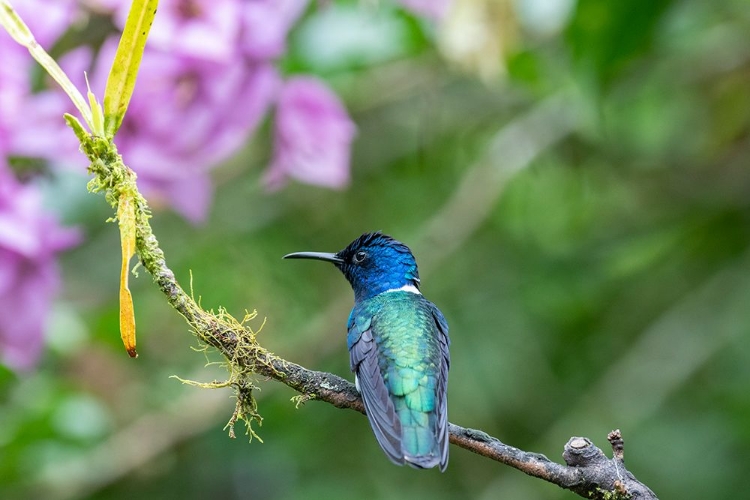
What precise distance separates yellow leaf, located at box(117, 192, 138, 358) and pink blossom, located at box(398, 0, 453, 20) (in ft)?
3.46

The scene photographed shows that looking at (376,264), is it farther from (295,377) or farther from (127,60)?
(127,60)

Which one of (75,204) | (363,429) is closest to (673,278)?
(363,429)

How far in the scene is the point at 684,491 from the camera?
3.28 m

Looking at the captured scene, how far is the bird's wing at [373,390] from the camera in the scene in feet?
4.17

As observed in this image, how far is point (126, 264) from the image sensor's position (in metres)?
0.92

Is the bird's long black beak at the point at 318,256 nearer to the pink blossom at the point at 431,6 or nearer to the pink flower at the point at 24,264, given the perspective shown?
Result: the pink flower at the point at 24,264

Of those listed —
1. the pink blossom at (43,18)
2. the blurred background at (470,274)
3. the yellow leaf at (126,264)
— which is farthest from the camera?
the blurred background at (470,274)

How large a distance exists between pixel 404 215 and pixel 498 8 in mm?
1581

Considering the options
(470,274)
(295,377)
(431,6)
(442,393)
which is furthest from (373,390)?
(470,274)

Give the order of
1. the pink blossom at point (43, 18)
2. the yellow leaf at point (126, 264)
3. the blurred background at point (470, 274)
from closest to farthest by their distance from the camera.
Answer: the yellow leaf at point (126, 264), the pink blossom at point (43, 18), the blurred background at point (470, 274)

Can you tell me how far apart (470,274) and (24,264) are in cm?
188

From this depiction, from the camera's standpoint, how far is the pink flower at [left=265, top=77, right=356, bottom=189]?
178 cm

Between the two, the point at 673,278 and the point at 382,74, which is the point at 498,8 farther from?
the point at 673,278

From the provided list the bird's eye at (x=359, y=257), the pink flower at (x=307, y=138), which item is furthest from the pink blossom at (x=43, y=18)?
the bird's eye at (x=359, y=257)
